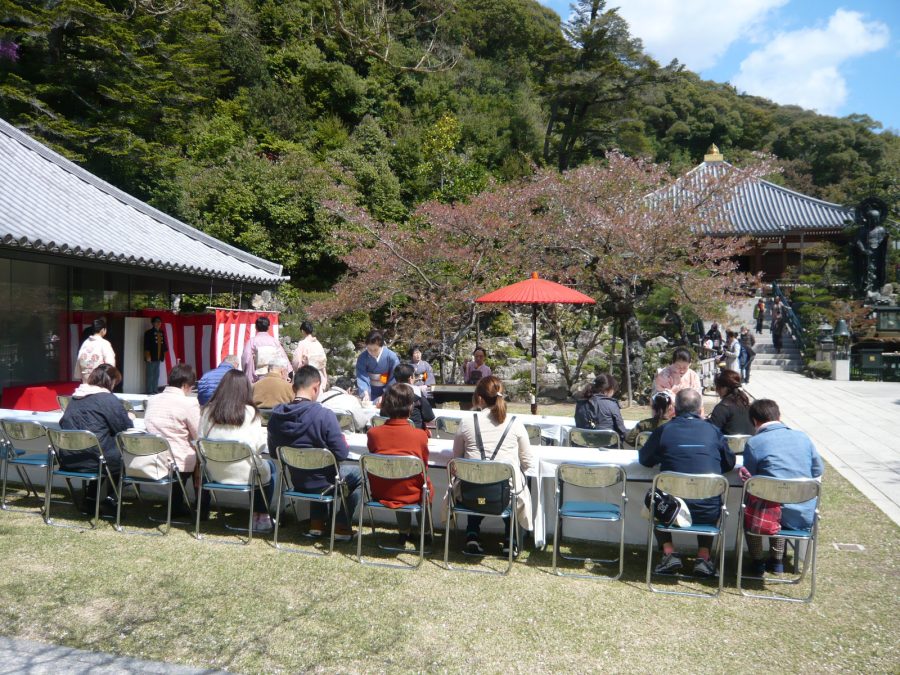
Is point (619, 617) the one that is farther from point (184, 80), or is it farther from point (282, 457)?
point (184, 80)

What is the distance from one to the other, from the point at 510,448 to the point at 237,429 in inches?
81.2

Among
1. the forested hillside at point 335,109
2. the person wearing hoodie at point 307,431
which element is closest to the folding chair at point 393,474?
the person wearing hoodie at point 307,431

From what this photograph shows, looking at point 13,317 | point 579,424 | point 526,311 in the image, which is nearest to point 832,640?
point 579,424

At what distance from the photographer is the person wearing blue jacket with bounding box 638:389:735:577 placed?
4320 millimetres

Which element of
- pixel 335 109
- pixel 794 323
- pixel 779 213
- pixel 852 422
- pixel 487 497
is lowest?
pixel 852 422

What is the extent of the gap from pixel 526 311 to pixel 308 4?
19.9 m

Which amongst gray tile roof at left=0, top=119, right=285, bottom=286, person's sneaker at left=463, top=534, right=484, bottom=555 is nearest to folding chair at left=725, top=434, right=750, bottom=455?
person's sneaker at left=463, top=534, right=484, bottom=555

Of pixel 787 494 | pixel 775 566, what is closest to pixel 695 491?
pixel 787 494

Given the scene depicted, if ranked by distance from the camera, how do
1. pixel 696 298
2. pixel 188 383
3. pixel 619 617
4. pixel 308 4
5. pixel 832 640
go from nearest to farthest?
1. pixel 832 640
2. pixel 619 617
3. pixel 188 383
4. pixel 696 298
5. pixel 308 4

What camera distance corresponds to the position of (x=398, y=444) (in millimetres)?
4672

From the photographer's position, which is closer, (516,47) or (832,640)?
(832,640)

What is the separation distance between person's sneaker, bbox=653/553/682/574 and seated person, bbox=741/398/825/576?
0.51 metres

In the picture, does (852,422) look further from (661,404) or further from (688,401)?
(688,401)

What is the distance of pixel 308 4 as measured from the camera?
31.0 metres
